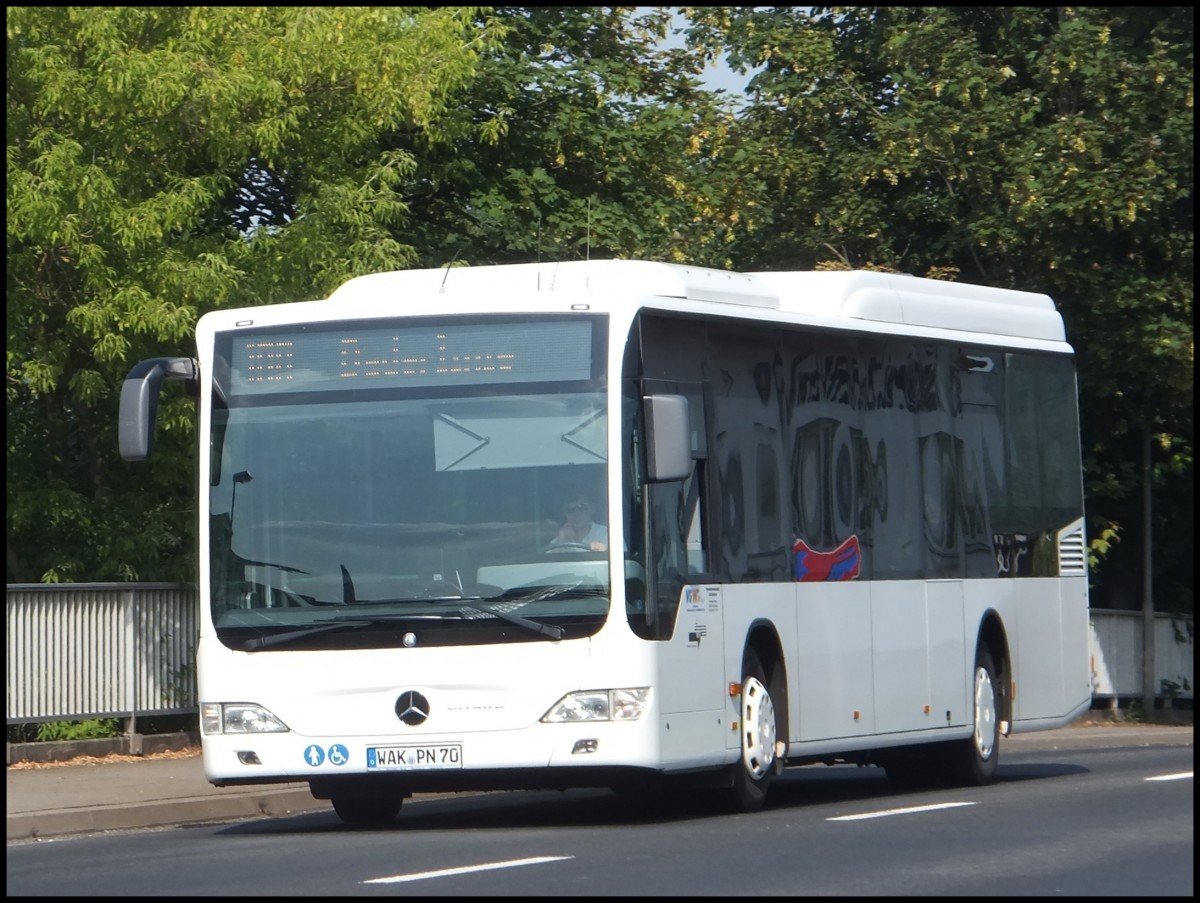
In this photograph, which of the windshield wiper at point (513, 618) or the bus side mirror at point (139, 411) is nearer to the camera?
the windshield wiper at point (513, 618)

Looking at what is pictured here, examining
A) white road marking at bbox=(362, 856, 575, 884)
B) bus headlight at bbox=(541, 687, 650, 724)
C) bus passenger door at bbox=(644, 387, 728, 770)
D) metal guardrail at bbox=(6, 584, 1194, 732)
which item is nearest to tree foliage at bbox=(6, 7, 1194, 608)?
metal guardrail at bbox=(6, 584, 1194, 732)

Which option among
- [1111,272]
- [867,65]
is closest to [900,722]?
[1111,272]

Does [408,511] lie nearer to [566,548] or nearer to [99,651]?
[566,548]

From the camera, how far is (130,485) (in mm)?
21344

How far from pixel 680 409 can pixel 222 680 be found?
2938 millimetres

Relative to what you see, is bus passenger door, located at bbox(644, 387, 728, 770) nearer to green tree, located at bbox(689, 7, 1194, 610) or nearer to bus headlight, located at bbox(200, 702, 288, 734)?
bus headlight, located at bbox(200, 702, 288, 734)

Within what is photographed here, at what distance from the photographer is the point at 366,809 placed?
1466 centimetres

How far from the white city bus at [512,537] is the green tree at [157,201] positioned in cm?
536

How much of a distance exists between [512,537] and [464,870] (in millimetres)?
2445

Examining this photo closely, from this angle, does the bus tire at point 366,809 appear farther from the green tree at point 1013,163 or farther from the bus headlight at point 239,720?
the green tree at point 1013,163

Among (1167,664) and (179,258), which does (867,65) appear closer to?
(1167,664)

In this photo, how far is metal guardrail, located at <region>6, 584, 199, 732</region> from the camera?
1950 cm

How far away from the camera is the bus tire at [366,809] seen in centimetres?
1457

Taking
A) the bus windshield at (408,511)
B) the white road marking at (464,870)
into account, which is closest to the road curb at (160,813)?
the bus windshield at (408,511)
